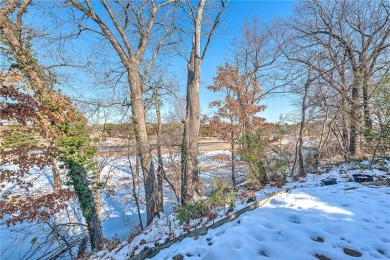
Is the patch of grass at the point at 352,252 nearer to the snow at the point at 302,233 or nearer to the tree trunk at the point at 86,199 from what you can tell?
the snow at the point at 302,233

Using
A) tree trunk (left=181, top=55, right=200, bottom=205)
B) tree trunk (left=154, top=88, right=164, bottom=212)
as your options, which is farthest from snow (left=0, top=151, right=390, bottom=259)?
tree trunk (left=154, top=88, right=164, bottom=212)

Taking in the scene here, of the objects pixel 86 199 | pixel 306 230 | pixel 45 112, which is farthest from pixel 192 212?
pixel 45 112

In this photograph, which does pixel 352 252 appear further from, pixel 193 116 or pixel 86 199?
pixel 86 199

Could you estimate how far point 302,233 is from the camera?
235 cm

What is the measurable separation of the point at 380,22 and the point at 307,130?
6395mm

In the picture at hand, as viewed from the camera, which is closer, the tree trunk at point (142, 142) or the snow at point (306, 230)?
the snow at point (306, 230)

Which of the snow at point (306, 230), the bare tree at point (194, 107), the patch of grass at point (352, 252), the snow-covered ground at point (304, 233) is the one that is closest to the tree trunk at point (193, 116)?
the bare tree at point (194, 107)

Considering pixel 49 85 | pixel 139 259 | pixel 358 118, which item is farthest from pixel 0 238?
pixel 358 118

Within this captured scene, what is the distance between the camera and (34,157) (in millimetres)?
6184

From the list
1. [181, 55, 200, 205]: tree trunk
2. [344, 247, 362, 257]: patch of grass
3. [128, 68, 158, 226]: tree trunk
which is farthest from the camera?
[128, 68, 158, 226]: tree trunk

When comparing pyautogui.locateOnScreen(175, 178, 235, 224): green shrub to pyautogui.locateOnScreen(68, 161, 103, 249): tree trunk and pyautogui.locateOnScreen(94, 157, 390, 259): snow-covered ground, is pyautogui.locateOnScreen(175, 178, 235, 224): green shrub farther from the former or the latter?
pyautogui.locateOnScreen(68, 161, 103, 249): tree trunk

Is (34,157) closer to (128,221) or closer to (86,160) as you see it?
(86,160)

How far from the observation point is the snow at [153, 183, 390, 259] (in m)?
2.08

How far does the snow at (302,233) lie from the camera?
2.08 m
